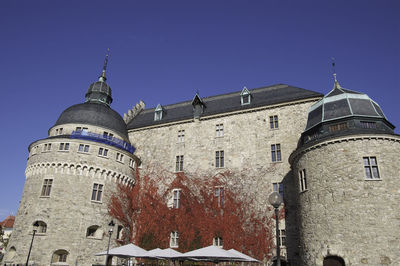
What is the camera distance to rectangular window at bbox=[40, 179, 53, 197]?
25.5 meters

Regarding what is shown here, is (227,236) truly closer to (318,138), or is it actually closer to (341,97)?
(318,138)

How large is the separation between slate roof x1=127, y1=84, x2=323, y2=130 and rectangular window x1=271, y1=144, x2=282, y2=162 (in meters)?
4.26

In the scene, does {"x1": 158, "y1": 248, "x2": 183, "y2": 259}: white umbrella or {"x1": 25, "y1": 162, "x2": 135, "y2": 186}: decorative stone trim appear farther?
{"x1": 25, "y1": 162, "x2": 135, "y2": 186}: decorative stone trim

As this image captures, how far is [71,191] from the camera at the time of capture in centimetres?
2561

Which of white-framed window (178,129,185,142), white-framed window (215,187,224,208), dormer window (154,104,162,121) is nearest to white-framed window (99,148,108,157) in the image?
white-framed window (178,129,185,142)

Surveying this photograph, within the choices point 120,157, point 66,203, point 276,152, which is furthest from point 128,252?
point 276,152

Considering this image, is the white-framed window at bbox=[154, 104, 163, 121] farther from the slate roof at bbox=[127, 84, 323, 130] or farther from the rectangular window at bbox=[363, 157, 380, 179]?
the rectangular window at bbox=[363, 157, 380, 179]

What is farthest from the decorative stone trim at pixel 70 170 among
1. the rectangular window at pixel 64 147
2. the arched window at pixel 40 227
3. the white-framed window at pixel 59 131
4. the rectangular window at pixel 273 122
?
the rectangular window at pixel 273 122

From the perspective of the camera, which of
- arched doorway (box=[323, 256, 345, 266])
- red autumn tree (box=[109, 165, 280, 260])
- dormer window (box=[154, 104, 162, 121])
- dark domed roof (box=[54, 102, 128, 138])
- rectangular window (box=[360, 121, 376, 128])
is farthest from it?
dormer window (box=[154, 104, 162, 121])

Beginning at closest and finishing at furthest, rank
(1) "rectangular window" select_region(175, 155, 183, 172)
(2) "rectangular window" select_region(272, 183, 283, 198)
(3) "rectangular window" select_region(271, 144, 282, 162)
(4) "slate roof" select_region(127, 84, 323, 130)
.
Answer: (2) "rectangular window" select_region(272, 183, 283, 198)
(3) "rectangular window" select_region(271, 144, 282, 162)
(4) "slate roof" select_region(127, 84, 323, 130)
(1) "rectangular window" select_region(175, 155, 183, 172)

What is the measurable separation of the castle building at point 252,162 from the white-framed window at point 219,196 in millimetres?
1827

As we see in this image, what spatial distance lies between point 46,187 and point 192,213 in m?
12.8

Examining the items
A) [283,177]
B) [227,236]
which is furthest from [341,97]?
[227,236]

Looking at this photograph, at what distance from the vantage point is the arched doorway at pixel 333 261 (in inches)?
677
